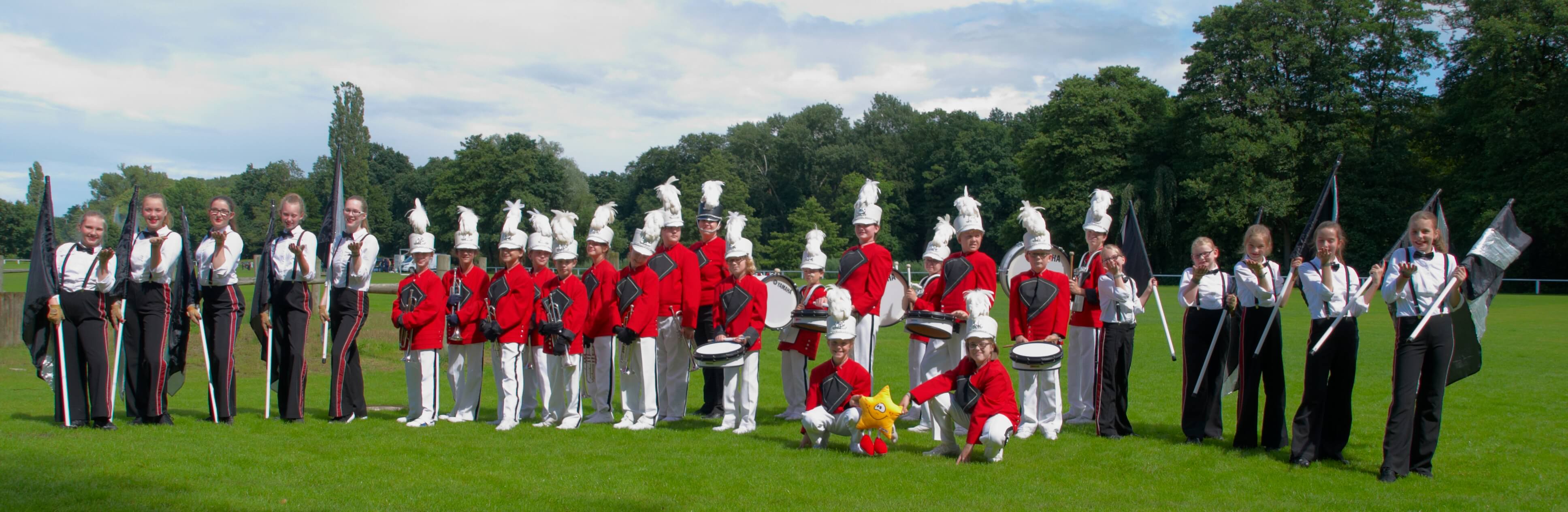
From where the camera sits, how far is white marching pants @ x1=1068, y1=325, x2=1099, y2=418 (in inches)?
373

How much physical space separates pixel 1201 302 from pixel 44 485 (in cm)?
865

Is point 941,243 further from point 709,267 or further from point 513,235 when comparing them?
point 513,235

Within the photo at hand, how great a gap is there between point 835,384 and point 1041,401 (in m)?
1.97

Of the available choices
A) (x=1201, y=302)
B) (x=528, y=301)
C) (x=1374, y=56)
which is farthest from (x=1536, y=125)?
(x=528, y=301)

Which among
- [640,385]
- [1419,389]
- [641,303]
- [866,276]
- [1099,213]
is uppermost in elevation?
[1099,213]

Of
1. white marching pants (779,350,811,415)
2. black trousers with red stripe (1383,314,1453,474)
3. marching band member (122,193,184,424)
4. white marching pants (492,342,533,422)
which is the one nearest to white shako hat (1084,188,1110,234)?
black trousers with red stripe (1383,314,1453,474)

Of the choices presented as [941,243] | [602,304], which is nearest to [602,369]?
[602,304]

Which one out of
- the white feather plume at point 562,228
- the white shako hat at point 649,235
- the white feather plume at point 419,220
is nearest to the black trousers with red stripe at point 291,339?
the white feather plume at point 419,220

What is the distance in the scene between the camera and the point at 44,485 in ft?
21.5

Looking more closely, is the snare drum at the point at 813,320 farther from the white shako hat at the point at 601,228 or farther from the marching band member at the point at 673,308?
the white shako hat at the point at 601,228

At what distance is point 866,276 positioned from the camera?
31.8ft

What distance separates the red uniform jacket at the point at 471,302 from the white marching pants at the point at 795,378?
2.92m

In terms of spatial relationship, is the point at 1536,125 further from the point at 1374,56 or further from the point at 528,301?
the point at 528,301

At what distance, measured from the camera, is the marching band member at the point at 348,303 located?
980cm
